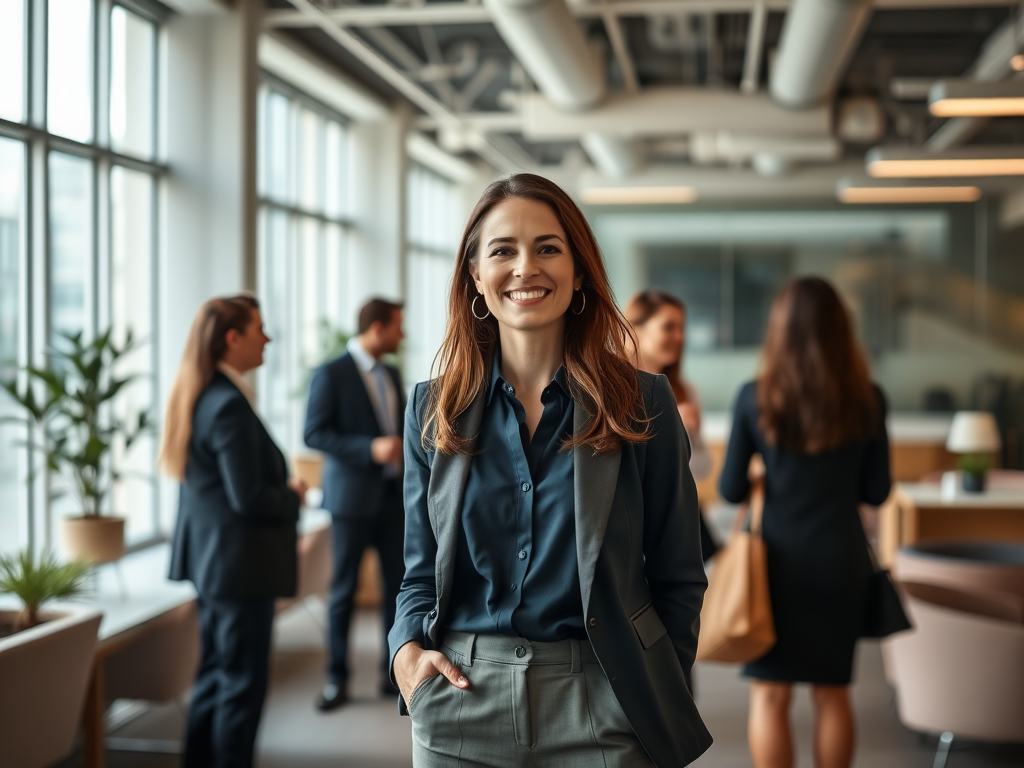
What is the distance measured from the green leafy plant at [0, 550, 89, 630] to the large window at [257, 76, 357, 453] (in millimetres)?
3488

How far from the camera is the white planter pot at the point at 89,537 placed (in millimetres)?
4055

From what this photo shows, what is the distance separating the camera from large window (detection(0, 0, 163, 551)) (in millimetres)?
4801

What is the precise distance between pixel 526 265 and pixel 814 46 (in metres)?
4.77

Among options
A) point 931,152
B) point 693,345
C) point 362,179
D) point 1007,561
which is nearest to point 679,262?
point 693,345

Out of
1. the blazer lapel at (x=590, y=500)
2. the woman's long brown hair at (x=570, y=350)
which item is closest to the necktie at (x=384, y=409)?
the woman's long brown hair at (x=570, y=350)

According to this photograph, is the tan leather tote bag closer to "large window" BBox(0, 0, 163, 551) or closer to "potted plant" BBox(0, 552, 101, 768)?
"potted plant" BBox(0, 552, 101, 768)

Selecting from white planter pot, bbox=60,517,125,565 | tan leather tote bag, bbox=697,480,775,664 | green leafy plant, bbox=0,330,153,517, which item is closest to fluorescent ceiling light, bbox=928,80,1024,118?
tan leather tote bag, bbox=697,480,775,664

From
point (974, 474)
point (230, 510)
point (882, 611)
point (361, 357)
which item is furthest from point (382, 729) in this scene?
point (974, 474)

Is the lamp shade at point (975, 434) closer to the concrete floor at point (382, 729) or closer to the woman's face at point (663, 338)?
the concrete floor at point (382, 729)

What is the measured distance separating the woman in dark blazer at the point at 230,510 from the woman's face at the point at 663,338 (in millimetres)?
1311

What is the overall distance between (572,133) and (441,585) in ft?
21.2

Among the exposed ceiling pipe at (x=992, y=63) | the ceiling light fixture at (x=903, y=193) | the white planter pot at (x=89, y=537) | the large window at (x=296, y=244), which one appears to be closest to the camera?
the white planter pot at (x=89, y=537)

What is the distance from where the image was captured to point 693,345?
12422 mm

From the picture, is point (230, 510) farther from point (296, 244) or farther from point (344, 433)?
point (296, 244)
